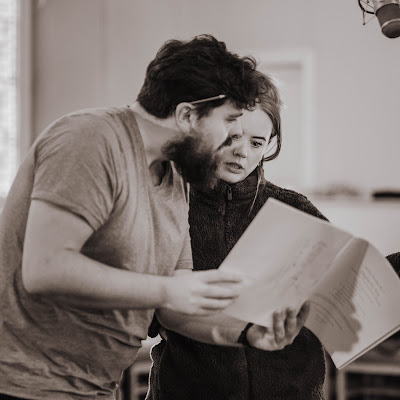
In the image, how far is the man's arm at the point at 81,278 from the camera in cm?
110

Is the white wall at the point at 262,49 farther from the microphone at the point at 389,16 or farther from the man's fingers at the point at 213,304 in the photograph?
the man's fingers at the point at 213,304

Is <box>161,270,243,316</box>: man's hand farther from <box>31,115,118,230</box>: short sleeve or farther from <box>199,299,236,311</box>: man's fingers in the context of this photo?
<box>31,115,118,230</box>: short sleeve

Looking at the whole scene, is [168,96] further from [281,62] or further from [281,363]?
[281,62]

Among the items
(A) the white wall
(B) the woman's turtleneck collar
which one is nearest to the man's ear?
(B) the woman's turtleneck collar

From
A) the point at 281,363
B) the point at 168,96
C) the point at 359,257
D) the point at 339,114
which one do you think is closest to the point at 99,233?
the point at 168,96

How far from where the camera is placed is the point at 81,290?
112cm

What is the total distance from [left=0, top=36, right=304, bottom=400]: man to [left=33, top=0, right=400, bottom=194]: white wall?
3728 millimetres

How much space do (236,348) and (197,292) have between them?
20.6 inches

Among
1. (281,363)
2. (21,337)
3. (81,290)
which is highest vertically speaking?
(81,290)

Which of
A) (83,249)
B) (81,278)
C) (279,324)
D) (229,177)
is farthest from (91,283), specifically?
(229,177)

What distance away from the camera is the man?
1.12 metres

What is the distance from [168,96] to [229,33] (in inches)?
156

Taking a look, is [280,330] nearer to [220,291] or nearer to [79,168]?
[220,291]

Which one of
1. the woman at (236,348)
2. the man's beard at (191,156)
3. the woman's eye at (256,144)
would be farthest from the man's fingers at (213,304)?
the woman's eye at (256,144)
